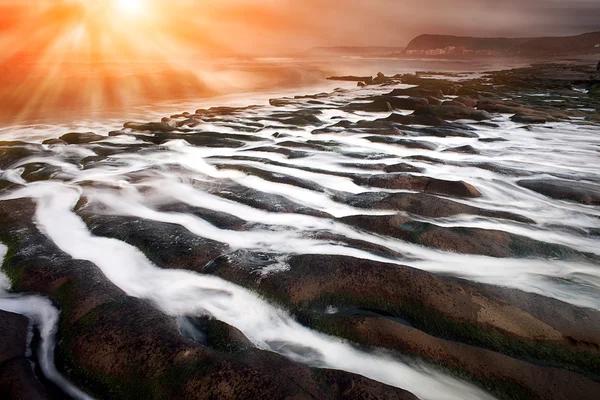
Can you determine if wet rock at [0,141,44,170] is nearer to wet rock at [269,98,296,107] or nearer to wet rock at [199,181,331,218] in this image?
wet rock at [199,181,331,218]

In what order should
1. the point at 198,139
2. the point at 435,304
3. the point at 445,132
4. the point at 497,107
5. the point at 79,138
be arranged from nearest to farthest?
the point at 435,304 < the point at 198,139 < the point at 79,138 < the point at 445,132 < the point at 497,107

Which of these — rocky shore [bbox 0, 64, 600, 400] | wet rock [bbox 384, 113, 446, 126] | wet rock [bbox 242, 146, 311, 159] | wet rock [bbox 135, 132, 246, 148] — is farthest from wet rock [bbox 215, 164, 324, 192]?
wet rock [bbox 384, 113, 446, 126]

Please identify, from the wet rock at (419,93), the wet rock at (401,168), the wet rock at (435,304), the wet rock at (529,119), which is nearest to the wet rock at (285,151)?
the wet rock at (401,168)

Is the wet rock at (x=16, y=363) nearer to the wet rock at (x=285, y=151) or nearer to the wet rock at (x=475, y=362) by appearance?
the wet rock at (x=475, y=362)

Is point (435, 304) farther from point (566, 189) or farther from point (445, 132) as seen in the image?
point (445, 132)

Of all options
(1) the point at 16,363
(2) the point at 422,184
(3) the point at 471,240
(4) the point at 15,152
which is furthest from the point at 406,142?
(4) the point at 15,152

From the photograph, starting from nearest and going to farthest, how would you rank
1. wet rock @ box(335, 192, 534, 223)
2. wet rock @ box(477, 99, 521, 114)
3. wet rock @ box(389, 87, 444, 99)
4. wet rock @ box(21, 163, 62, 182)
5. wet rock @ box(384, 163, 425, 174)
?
wet rock @ box(335, 192, 534, 223) → wet rock @ box(21, 163, 62, 182) → wet rock @ box(384, 163, 425, 174) → wet rock @ box(477, 99, 521, 114) → wet rock @ box(389, 87, 444, 99)
